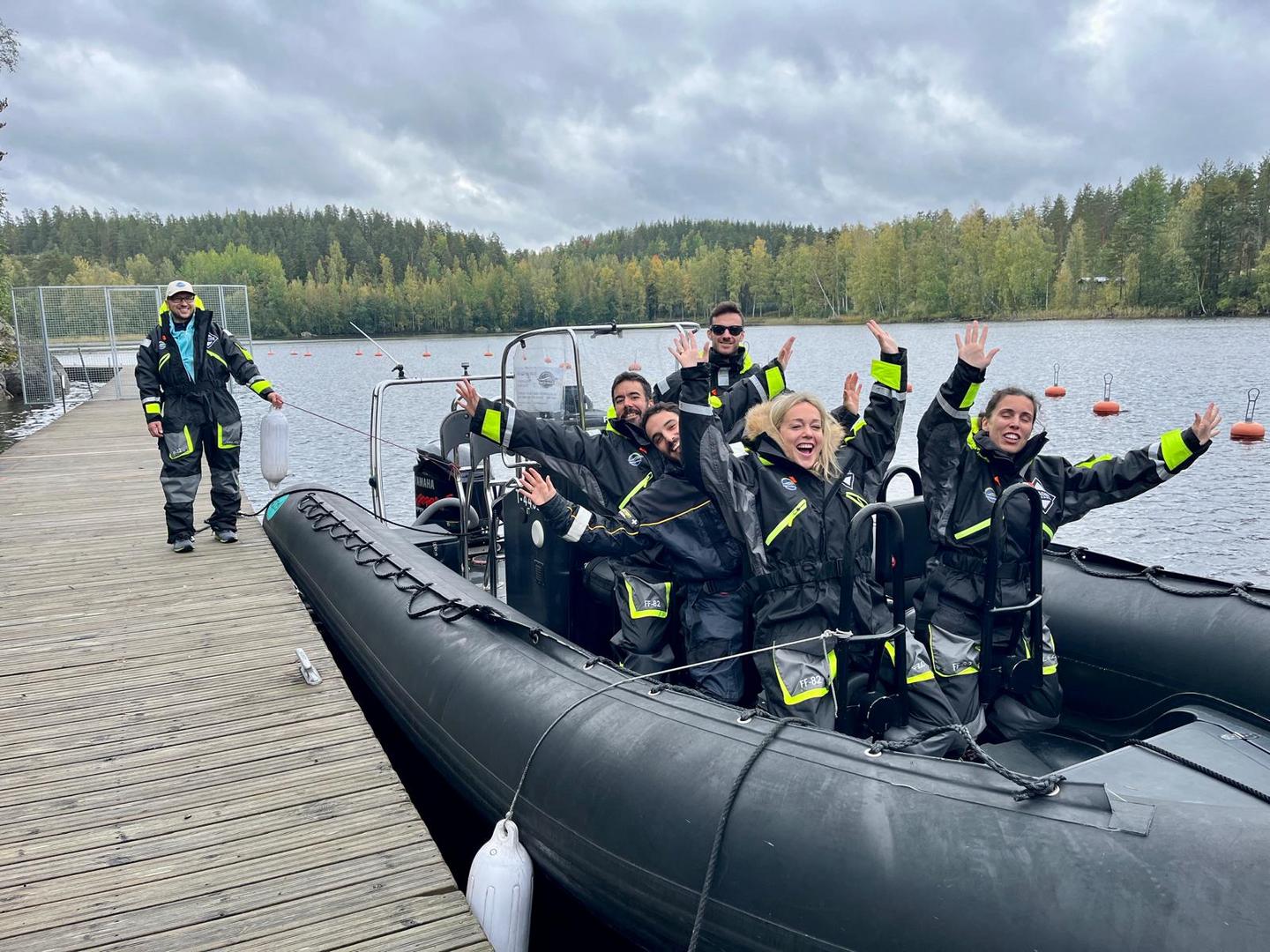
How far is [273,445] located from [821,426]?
5.99 metres

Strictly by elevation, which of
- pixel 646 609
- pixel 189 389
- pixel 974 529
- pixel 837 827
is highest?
pixel 189 389

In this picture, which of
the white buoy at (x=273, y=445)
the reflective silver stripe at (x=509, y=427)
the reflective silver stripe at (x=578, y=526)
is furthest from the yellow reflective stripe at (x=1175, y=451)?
the white buoy at (x=273, y=445)

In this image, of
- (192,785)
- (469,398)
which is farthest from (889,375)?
(192,785)

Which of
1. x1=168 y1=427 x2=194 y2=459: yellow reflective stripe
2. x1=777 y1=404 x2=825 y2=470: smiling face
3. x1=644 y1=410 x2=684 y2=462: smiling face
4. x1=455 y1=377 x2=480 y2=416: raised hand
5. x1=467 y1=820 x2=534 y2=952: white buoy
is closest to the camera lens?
x1=467 y1=820 x2=534 y2=952: white buoy

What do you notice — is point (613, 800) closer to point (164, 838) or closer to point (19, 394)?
point (164, 838)

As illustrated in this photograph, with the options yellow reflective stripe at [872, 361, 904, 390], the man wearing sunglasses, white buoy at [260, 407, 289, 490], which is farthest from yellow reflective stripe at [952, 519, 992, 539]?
white buoy at [260, 407, 289, 490]

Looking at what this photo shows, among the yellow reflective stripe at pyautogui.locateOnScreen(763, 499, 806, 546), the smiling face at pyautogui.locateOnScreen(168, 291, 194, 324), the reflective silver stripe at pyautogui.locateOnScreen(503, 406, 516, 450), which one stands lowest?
the yellow reflective stripe at pyautogui.locateOnScreen(763, 499, 806, 546)

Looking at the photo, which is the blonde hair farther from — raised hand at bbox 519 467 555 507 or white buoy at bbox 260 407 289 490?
white buoy at bbox 260 407 289 490

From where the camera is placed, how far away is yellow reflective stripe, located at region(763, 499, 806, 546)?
2.67m

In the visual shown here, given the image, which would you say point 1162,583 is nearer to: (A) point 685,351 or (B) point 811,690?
(B) point 811,690

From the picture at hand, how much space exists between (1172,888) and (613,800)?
1.30m

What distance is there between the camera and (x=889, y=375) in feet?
10.6

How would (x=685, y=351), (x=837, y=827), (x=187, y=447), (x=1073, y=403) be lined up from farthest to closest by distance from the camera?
(x=1073, y=403)
(x=187, y=447)
(x=685, y=351)
(x=837, y=827)

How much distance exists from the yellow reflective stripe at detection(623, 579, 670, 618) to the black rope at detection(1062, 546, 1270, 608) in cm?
178
